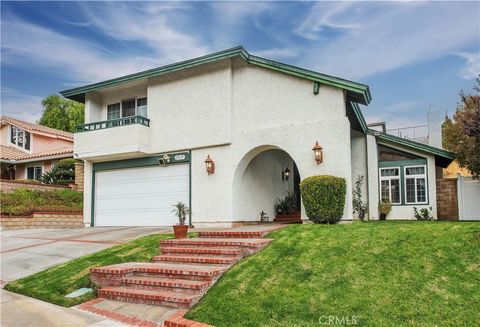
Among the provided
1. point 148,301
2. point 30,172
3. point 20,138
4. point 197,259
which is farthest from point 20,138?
point 148,301

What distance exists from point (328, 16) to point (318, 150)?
15.9ft

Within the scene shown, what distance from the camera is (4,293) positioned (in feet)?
27.6

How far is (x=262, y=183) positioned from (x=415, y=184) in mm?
5973

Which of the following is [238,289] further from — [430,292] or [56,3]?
[56,3]

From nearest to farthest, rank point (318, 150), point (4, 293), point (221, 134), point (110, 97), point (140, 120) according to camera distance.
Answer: point (4, 293), point (318, 150), point (221, 134), point (140, 120), point (110, 97)

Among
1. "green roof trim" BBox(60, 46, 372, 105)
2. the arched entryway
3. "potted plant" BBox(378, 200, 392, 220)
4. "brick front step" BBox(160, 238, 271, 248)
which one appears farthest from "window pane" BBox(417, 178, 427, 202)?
"brick front step" BBox(160, 238, 271, 248)

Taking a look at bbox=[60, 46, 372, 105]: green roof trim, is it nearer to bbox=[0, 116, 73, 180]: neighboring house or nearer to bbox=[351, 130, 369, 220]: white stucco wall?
bbox=[351, 130, 369, 220]: white stucco wall

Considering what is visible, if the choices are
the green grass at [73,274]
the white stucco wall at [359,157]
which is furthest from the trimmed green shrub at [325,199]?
the green grass at [73,274]

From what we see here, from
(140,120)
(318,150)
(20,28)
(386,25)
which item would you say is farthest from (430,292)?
(20,28)

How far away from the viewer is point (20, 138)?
2967 cm

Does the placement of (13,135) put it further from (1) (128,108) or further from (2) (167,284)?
(2) (167,284)

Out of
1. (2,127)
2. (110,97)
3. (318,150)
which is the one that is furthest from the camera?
(2,127)

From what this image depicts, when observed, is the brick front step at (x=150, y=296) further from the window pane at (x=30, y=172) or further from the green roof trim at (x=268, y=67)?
the window pane at (x=30, y=172)

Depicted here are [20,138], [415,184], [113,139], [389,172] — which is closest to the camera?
[415,184]
